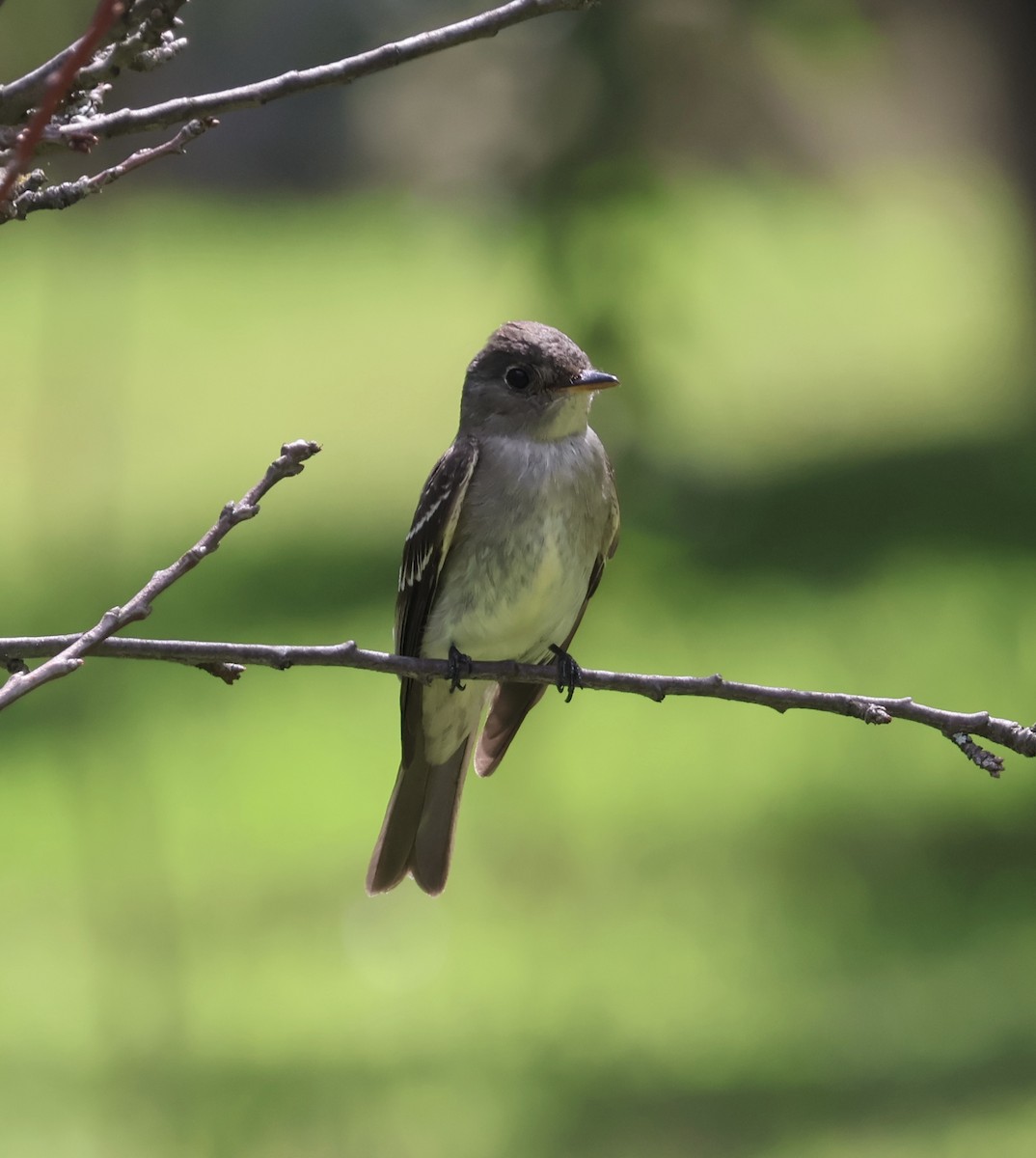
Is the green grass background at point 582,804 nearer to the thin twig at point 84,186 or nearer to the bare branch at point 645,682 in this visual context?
the bare branch at point 645,682

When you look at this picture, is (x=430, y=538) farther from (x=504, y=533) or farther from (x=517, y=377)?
(x=517, y=377)

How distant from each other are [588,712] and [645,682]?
6093 millimetres

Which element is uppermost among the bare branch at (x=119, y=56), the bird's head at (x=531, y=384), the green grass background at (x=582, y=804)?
the bare branch at (x=119, y=56)

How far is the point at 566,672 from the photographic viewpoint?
3223 mm

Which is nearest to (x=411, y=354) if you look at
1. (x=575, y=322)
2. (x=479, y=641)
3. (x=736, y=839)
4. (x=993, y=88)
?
(x=993, y=88)

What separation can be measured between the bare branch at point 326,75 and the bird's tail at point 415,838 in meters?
2.32

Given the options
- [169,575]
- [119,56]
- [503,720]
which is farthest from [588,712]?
→ [119,56]

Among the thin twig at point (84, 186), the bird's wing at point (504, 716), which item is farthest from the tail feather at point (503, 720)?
the thin twig at point (84, 186)

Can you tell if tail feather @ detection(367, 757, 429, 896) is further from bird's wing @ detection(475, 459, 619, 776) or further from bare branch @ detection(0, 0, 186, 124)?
bare branch @ detection(0, 0, 186, 124)

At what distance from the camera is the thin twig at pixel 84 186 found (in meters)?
1.87

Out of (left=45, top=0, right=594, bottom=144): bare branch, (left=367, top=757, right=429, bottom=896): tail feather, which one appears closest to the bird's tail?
(left=367, top=757, right=429, bottom=896): tail feather

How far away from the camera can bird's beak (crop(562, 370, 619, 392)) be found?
3512mm

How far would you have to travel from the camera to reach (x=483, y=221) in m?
12.0

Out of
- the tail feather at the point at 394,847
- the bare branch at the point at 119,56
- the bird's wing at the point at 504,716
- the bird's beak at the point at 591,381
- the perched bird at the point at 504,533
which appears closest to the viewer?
the bare branch at the point at 119,56
